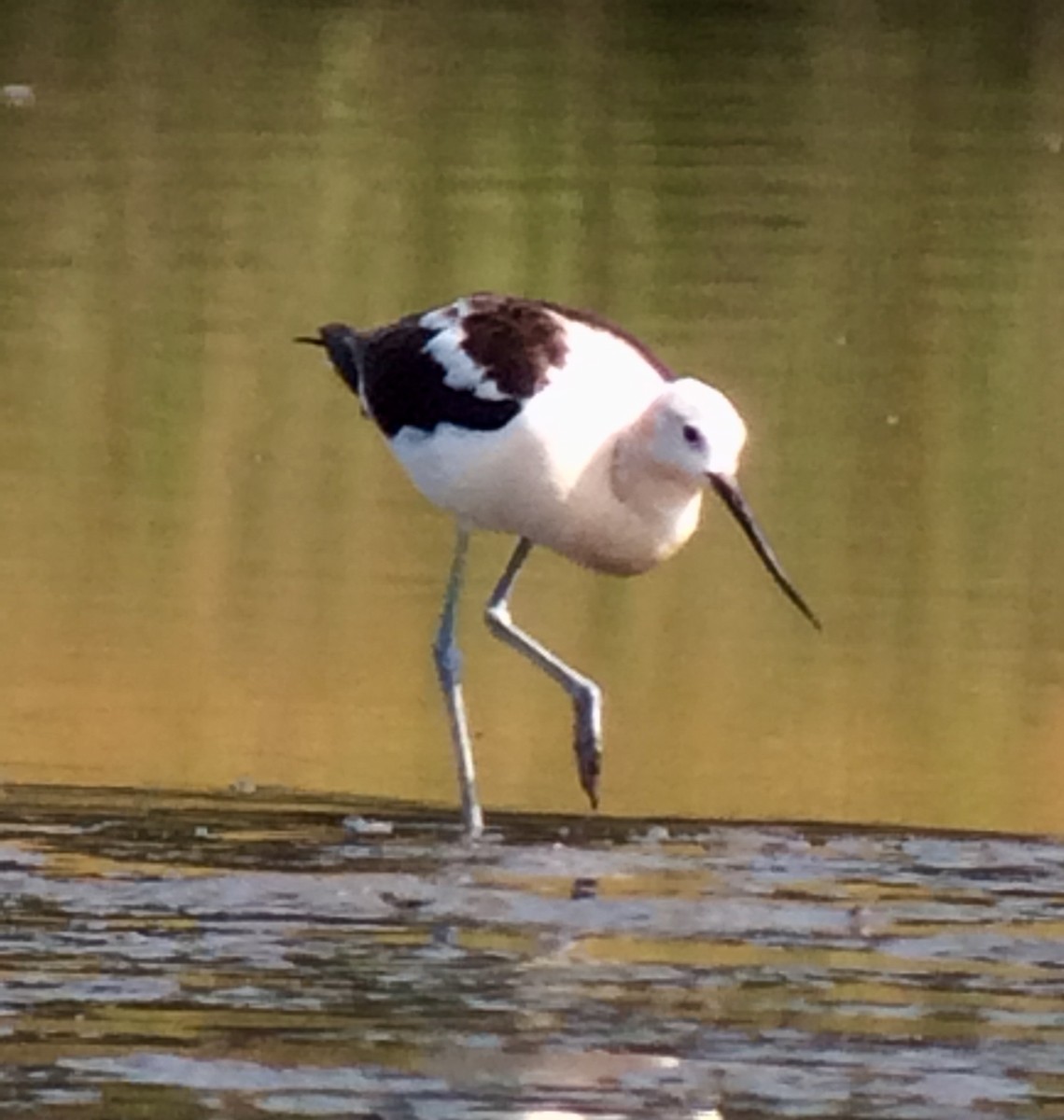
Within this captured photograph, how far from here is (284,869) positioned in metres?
7.88

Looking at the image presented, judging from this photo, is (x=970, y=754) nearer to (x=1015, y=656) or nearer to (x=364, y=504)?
(x=1015, y=656)

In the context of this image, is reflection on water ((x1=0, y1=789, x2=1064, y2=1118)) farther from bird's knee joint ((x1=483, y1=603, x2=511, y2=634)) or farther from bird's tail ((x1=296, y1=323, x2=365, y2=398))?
bird's tail ((x1=296, y1=323, x2=365, y2=398))

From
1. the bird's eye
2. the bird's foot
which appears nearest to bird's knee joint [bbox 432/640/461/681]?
the bird's foot

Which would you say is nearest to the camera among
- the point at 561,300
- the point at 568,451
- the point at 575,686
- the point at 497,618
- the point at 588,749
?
the point at 588,749

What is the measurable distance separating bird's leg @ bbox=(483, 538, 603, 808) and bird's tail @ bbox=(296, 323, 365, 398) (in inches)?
28.4

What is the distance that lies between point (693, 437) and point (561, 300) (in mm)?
8074

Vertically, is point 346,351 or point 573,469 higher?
point 346,351

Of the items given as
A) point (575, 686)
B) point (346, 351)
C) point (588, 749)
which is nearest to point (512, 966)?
point (588, 749)

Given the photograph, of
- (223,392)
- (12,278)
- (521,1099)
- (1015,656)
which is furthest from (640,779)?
(12,278)

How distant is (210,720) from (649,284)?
800cm

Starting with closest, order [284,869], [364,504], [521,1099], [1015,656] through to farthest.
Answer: [521,1099] → [284,869] → [1015,656] → [364,504]

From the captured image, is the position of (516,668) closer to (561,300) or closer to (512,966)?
(512,966)

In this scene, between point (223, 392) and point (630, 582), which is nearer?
point (630, 582)

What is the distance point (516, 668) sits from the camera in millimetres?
10344
